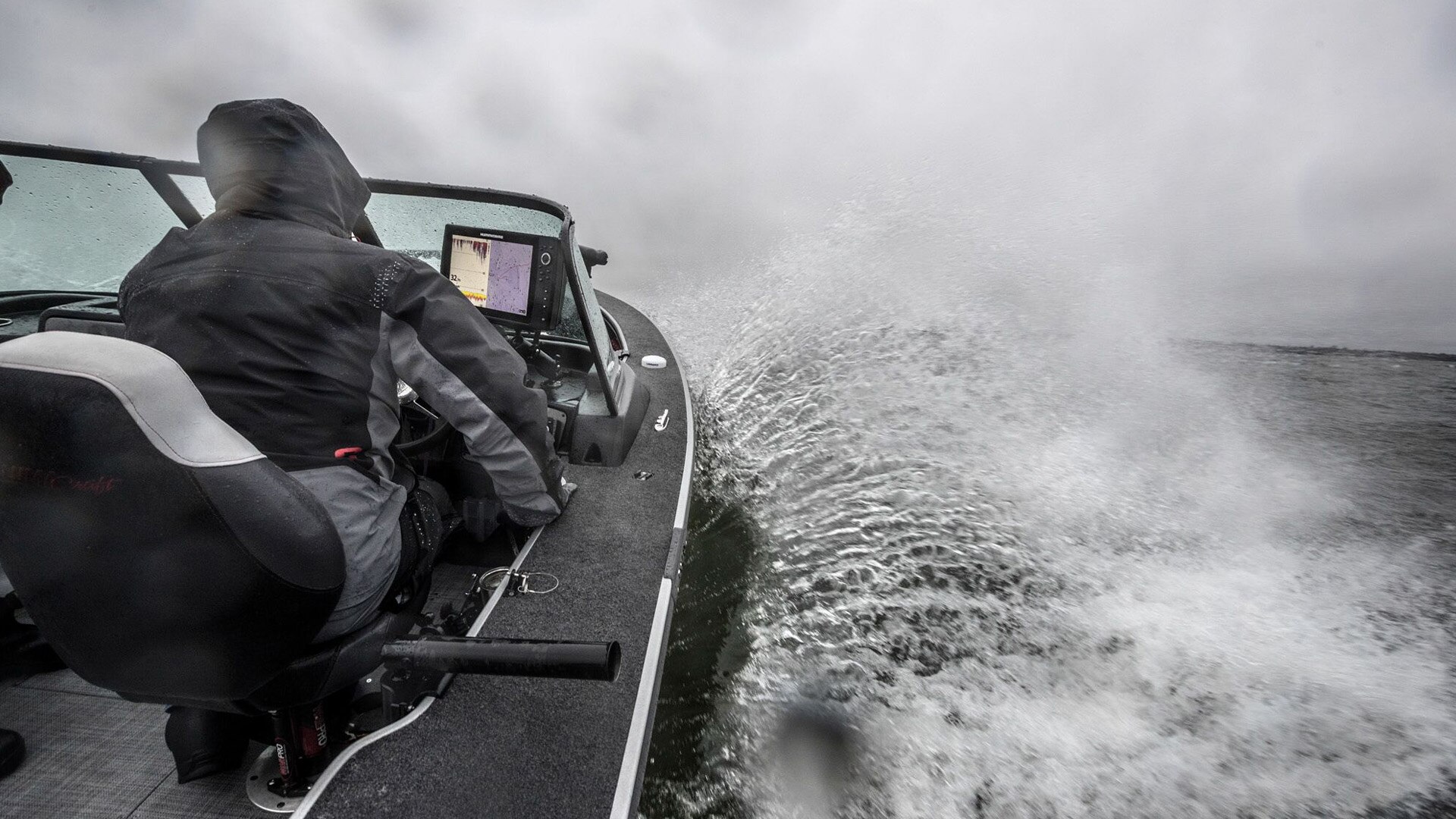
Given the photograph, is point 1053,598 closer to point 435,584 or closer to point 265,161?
point 435,584

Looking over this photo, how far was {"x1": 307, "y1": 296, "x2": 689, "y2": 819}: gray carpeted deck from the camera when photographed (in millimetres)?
1298

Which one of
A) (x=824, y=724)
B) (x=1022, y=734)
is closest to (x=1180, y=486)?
(x=1022, y=734)

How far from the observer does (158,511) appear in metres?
0.92

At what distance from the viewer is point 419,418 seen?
2.43 metres

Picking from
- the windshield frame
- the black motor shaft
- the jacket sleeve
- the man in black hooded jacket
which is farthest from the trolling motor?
the windshield frame

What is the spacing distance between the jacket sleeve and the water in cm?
119

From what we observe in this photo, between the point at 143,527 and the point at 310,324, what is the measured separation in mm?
485

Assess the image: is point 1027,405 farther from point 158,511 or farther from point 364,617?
point 158,511

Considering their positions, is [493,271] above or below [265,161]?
above

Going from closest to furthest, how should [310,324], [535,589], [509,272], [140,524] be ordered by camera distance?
[140,524]
[310,324]
[535,589]
[509,272]

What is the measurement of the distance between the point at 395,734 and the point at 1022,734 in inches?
76.7

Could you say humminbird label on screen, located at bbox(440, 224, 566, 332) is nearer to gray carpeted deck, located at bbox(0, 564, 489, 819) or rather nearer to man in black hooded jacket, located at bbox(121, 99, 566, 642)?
man in black hooded jacket, located at bbox(121, 99, 566, 642)

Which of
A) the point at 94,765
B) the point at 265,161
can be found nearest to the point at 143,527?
the point at 265,161

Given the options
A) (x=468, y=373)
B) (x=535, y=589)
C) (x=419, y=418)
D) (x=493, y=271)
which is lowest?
(x=535, y=589)
